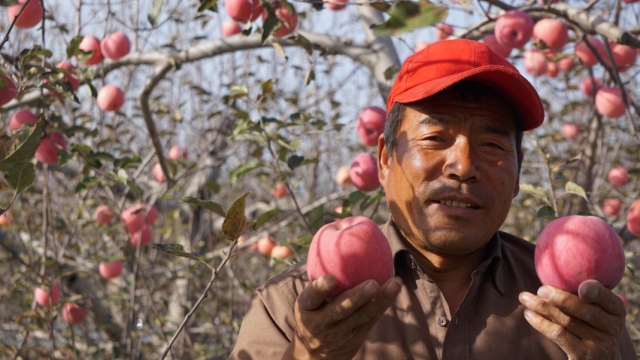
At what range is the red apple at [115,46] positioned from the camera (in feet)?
9.62

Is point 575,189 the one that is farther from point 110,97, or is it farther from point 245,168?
point 110,97

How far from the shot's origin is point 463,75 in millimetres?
1333

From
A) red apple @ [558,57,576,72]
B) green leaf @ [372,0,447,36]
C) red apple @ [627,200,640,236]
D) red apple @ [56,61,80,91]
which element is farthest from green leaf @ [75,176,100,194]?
red apple @ [558,57,576,72]

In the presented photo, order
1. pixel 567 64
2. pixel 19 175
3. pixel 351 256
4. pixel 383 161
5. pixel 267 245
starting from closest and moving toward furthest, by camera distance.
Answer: pixel 351 256 < pixel 19 175 < pixel 383 161 < pixel 267 245 < pixel 567 64

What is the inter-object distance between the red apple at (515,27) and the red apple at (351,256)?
178cm

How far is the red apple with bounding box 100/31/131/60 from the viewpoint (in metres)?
2.93

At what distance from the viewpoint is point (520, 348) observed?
1294 millimetres

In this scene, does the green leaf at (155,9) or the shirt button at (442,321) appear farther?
the green leaf at (155,9)

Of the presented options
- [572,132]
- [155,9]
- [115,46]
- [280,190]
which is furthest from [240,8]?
[572,132]

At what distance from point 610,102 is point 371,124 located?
5.19 feet

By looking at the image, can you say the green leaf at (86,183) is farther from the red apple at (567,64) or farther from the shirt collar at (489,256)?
the red apple at (567,64)

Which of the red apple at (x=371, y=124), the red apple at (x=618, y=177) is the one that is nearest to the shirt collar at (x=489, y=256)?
the red apple at (x=371, y=124)

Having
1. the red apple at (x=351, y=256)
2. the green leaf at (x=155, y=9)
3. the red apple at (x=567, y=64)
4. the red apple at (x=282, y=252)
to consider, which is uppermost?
the green leaf at (x=155, y=9)

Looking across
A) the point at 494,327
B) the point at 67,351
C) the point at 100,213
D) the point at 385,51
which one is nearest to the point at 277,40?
the point at 385,51
